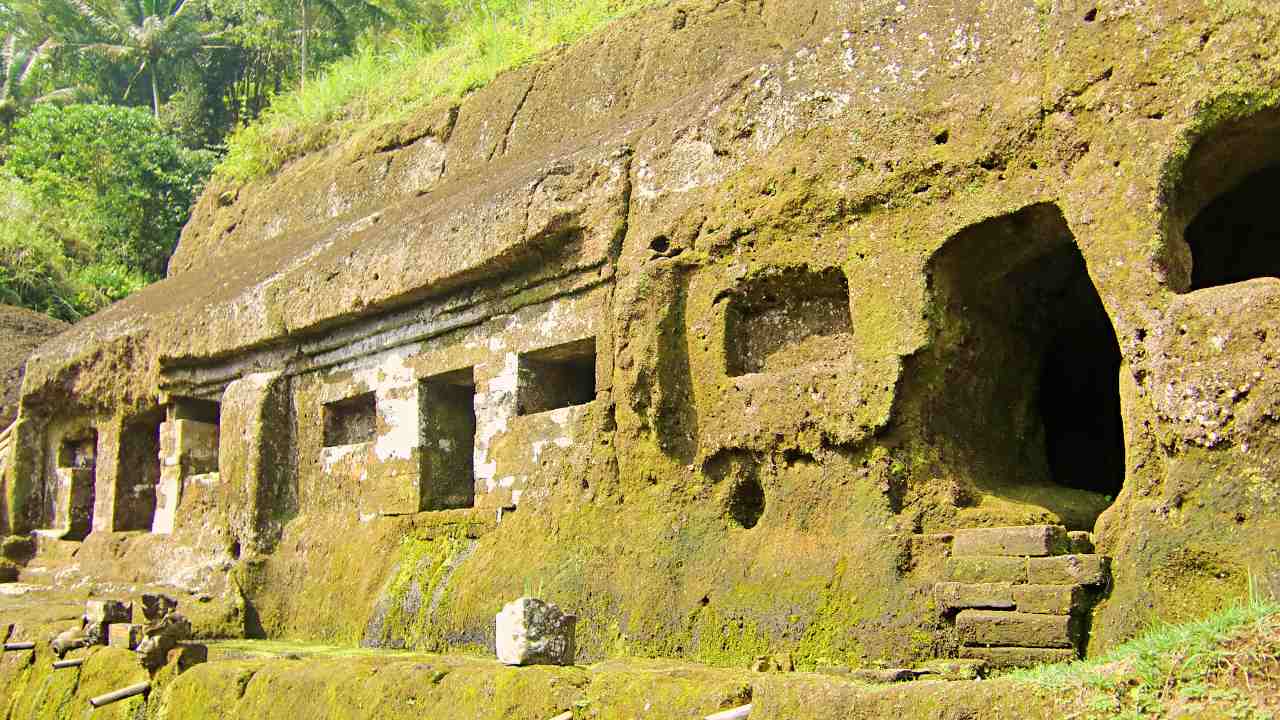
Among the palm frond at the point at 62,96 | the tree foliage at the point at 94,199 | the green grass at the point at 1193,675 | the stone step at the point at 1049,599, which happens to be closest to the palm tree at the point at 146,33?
the palm frond at the point at 62,96

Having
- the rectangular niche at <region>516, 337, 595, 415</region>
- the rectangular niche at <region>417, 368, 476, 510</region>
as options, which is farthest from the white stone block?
the rectangular niche at <region>417, 368, 476, 510</region>

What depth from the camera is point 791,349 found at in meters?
6.25

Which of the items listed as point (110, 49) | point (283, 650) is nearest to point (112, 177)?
point (110, 49)

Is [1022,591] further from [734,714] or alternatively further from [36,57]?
[36,57]

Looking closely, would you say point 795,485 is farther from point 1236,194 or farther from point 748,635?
point 1236,194

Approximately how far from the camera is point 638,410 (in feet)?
21.7

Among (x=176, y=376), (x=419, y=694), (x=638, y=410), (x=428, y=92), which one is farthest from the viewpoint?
(x=428, y=92)

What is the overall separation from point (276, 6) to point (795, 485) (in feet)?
73.1

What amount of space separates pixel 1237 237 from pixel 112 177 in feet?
60.4

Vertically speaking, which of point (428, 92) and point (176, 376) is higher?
point (428, 92)

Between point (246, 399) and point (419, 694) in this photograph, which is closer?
point (419, 694)

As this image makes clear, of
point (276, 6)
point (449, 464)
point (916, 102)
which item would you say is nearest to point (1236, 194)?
point (916, 102)

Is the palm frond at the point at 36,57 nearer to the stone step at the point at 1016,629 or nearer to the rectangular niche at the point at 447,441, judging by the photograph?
the rectangular niche at the point at 447,441

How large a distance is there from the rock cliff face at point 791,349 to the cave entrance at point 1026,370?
0.02 metres
